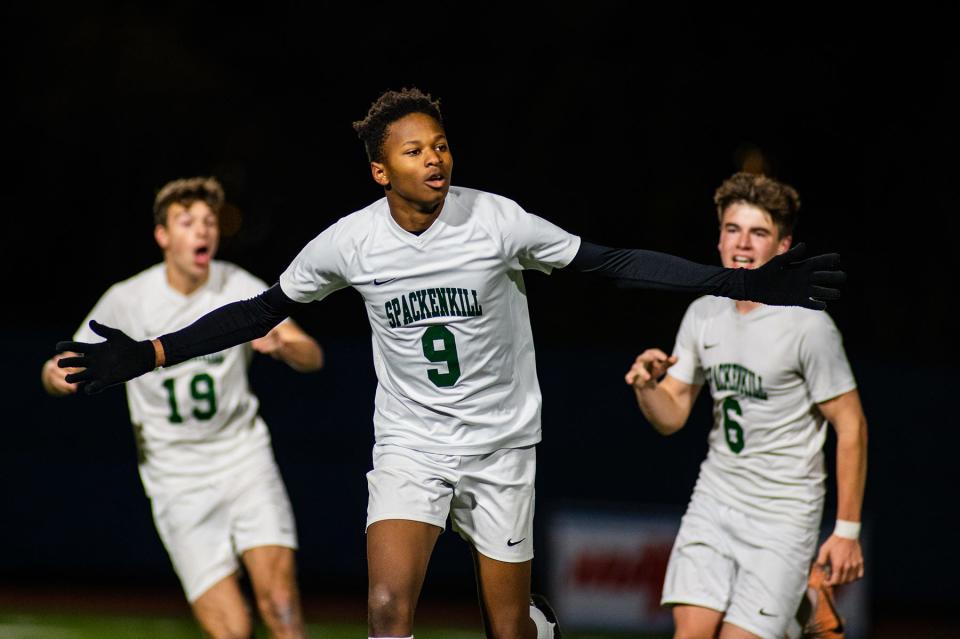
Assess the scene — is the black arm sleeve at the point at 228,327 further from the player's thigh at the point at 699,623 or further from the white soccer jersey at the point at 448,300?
the player's thigh at the point at 699,623

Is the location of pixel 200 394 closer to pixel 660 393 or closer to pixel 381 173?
pixel 381 173

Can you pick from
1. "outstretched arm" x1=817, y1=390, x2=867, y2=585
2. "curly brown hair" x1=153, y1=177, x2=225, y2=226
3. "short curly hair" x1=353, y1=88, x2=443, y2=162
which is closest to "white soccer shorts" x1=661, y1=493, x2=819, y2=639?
"outstretched arm" x1=817, y1=390, x2=867, y2=585

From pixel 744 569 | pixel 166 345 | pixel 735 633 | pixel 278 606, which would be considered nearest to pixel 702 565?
pixel 744 569

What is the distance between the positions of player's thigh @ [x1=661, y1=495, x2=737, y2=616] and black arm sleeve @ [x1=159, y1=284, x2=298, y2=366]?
1.77 meters

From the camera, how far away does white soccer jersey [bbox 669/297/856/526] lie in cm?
467

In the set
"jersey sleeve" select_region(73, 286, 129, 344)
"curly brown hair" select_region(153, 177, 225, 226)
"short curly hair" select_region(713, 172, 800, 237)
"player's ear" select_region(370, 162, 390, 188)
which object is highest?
"curly brown hair" select_region(153, 177, 225, 226)

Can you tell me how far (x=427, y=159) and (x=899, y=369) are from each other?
6.06 m

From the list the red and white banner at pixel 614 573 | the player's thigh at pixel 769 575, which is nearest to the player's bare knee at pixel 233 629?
the player's thigh at pixel 769 575

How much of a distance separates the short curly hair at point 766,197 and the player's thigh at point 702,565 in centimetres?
111

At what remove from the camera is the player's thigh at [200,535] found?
5.48m

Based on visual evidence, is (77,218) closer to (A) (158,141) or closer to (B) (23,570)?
(A) (158,141)

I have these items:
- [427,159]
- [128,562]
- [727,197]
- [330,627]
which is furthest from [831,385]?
[128,562]

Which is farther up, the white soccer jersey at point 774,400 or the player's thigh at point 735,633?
the white soccer jersey at point 774,400

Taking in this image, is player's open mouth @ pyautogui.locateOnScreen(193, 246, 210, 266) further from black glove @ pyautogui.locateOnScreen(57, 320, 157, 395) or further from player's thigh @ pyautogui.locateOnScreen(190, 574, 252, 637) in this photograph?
black glove @ pyautogui.locateOnScreen(57, 320, 157, 395)
